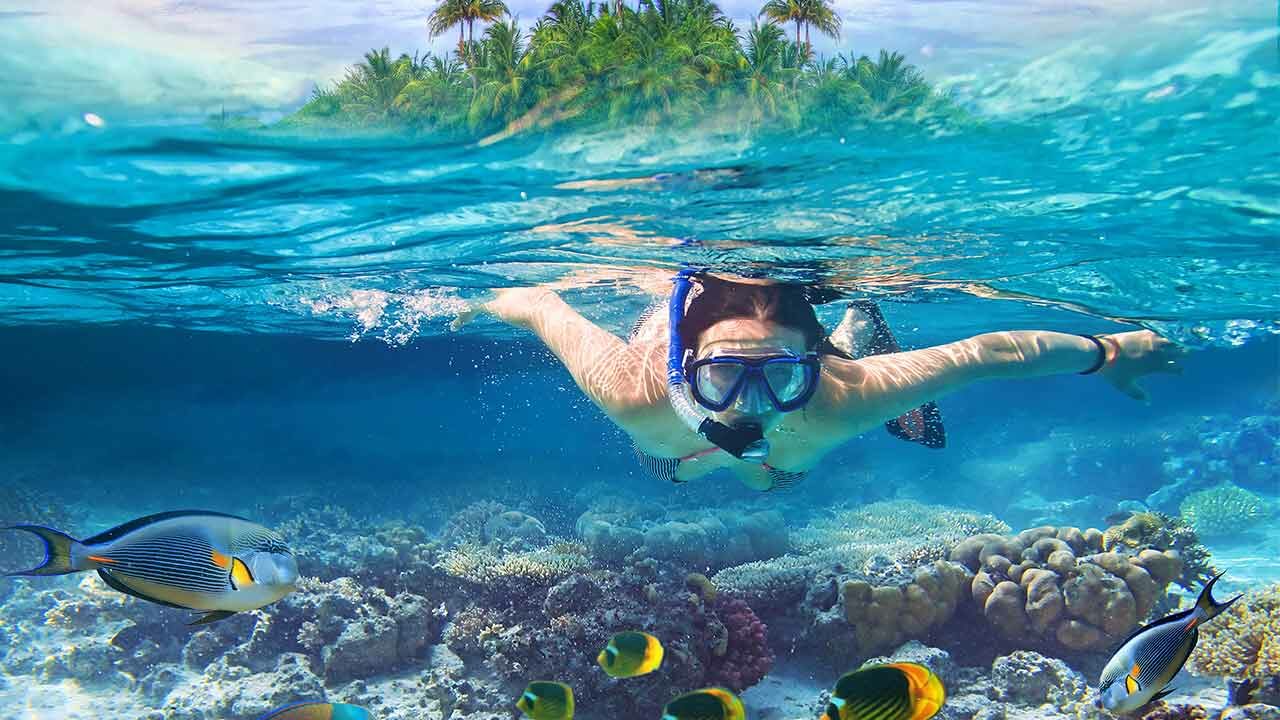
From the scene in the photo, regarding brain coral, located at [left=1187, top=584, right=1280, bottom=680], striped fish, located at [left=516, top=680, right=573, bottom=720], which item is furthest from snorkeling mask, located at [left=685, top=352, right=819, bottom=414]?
brain coral, located at [left=1187, top=584, right=1280, bottom=680]

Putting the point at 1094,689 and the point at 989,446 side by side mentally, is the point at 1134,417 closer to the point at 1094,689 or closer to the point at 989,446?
the point at 989,446

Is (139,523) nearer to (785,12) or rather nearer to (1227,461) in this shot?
(785,12)

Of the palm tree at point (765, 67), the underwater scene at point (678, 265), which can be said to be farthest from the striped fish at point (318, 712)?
the palm tree at point (765, 67)

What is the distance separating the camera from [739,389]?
5195 millimetres

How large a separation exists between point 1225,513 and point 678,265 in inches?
795

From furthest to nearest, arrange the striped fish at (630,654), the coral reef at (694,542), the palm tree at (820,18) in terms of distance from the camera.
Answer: the coral reef at (694,542), the palm tree at (820,18), the striped fish at (630,654)

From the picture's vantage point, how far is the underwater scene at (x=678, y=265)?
17.7 ft

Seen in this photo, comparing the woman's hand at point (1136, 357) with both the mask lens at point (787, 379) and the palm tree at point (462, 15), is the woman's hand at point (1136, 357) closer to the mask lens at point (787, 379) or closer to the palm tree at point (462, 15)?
the mask lens at point (787, 379)

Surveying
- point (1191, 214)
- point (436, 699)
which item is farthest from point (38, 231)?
point (1191, 214)

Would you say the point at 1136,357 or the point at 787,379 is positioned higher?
the point at 787,379

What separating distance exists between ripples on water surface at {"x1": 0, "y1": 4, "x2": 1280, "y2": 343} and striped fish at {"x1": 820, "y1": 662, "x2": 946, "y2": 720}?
16.9ft

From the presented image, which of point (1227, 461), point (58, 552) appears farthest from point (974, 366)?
point (1227, 461)

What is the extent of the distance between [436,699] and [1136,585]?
834cm

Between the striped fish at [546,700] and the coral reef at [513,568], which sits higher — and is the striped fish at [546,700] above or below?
above
